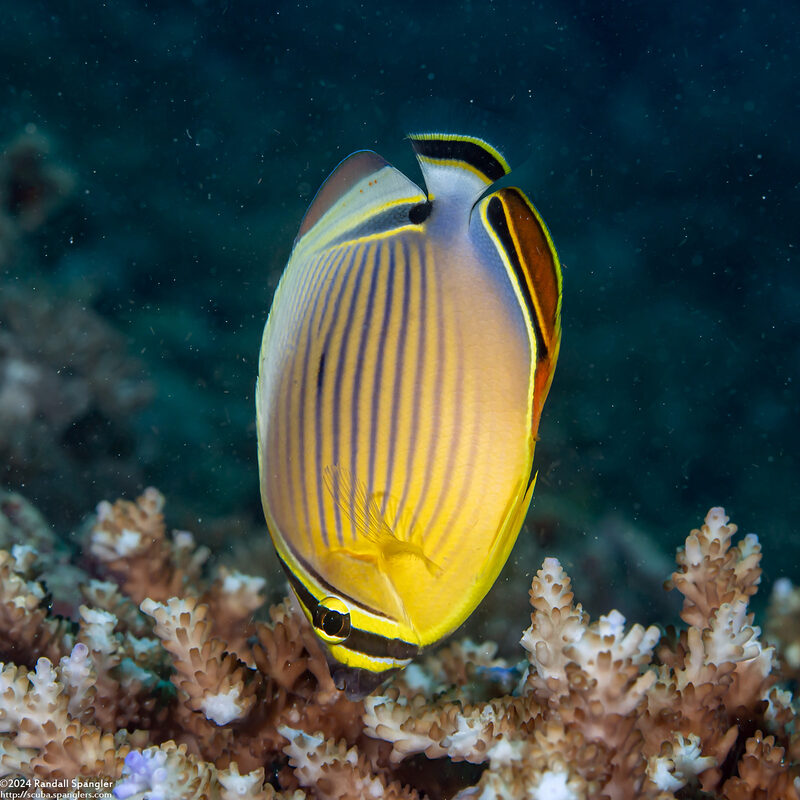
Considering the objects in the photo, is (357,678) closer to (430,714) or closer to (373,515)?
(373,515)

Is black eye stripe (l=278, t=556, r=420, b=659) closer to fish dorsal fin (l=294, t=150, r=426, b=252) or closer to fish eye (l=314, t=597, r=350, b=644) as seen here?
fish eye (l=314, t=597, r=350, b=644)

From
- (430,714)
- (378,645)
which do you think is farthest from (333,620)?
(430,714)

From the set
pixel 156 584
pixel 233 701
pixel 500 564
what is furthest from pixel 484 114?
pixel 156 584

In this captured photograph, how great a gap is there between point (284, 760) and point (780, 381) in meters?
5.54

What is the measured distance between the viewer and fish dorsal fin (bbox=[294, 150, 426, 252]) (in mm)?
1215

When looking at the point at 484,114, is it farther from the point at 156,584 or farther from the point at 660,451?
the point at 660,451

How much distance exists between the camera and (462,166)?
1.15 m

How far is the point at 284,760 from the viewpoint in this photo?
1834 mm

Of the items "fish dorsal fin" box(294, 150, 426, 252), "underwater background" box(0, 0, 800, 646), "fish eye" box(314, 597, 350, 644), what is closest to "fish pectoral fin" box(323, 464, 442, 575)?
"fish eye" box(314, 597, 350, 644)

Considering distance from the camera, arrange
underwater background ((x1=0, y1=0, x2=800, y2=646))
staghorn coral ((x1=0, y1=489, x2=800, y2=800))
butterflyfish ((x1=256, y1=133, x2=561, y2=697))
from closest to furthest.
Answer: butterflyfish ((x1=256, y1=133, x2=561, y2=697))
staghorn coral ((x1=0, y1=489, x2=800, y2=800))
underwater background ((x1=0, y1=0, x2=800, y2=646))

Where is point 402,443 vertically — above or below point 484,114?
below

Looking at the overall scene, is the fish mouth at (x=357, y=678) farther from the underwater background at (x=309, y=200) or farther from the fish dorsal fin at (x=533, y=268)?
the underwater background at (x=309, y=200)

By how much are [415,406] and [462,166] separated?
1.35ft

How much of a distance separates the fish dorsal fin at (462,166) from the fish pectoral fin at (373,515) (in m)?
0.51
